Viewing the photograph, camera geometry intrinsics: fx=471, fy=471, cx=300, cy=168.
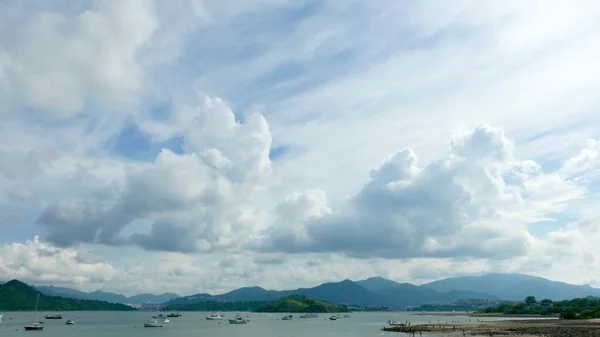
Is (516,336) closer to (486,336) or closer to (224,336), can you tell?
(486,336)

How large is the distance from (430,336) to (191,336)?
83264 mm

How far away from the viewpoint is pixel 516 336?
120 metres

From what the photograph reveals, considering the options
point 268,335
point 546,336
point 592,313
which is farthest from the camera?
point 592,313

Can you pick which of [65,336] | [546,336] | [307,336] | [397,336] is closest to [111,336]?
[65,336]

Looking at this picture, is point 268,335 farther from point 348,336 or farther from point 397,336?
point 397,336

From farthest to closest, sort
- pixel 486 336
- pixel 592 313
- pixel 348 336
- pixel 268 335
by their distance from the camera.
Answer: pixel 592 313 < pixel 268 335 < pixel 348 336 < pixel 486 336

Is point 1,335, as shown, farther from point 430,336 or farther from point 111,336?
point 430,336

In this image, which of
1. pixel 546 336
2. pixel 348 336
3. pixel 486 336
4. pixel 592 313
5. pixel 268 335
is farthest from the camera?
pixel 592 313

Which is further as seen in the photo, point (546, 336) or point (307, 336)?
point (307, 336)

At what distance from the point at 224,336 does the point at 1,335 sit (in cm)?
8459

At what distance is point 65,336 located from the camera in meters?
170

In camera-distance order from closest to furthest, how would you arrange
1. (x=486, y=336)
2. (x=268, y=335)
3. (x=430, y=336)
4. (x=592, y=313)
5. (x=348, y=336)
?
(x=486, y=336), (x=430, y=336), (x=348, y=336), (x=268, y=335), (x=592, y=313)

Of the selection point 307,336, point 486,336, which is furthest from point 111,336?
point 486,336

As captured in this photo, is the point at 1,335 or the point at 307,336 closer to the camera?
the point at 307,336
